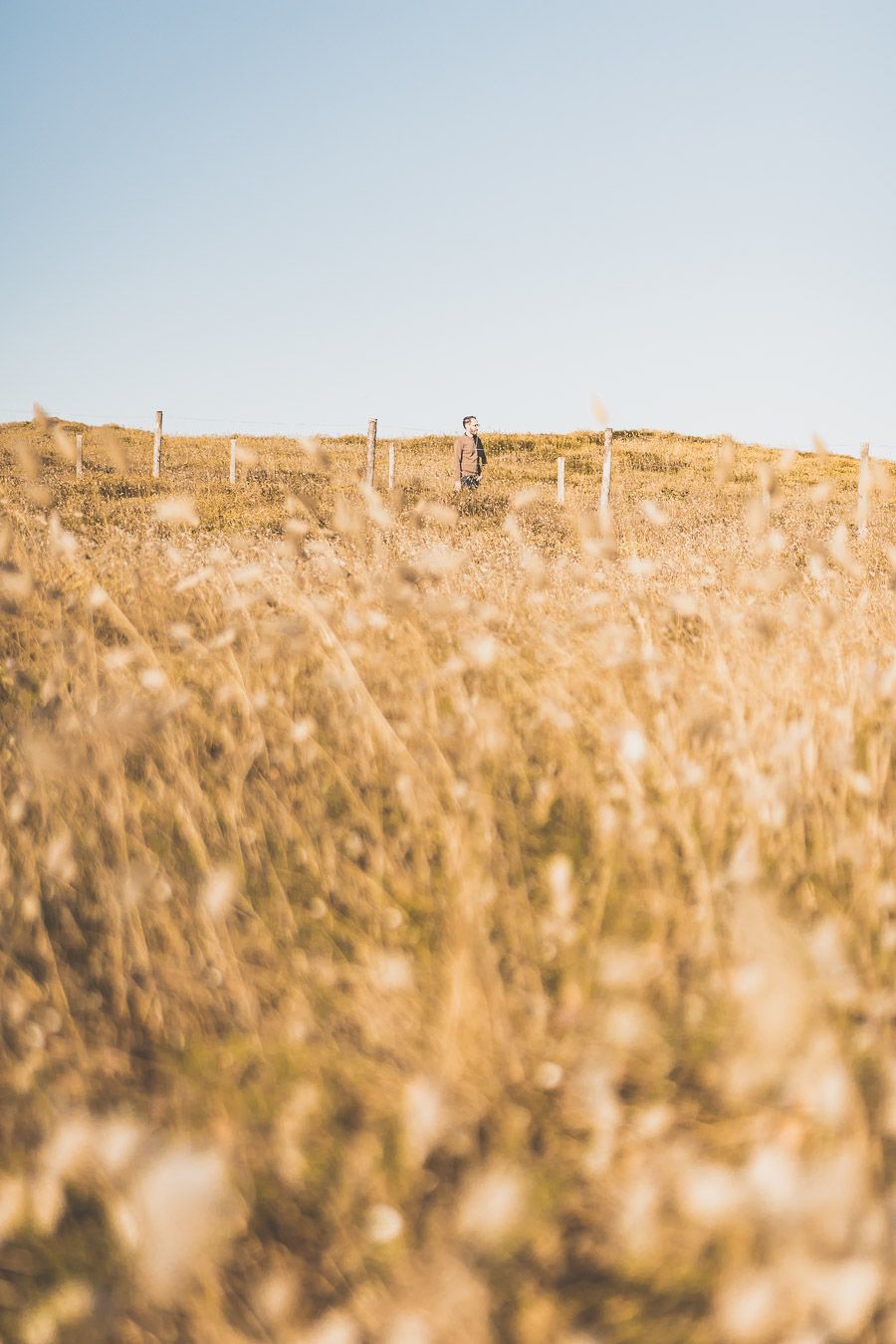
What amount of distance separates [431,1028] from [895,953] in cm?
94

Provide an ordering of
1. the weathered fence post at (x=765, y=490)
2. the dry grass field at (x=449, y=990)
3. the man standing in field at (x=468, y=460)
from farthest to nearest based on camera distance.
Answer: the man standing in field at (x=468, y=460) < the weathered fence post at (x=765, y=490) < the dry grass field at (x=449, y=990)

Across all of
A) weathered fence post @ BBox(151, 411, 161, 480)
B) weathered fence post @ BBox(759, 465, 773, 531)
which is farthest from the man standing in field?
weathered fence post @ BBox(759, 465, 773, 531)

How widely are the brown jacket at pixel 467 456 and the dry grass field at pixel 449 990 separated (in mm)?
14039

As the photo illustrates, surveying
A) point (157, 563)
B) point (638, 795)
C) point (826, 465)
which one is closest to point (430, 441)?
point (826, 465)

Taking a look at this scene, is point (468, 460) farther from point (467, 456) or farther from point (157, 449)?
point (157, 449)

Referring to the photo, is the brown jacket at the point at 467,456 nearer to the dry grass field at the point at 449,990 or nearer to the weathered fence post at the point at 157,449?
the weathered fence post at the point at 157,449

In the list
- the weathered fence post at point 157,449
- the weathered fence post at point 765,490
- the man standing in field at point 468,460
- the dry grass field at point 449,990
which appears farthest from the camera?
the weathered fence post at point 157,449

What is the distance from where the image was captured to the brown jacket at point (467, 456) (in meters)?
16.8

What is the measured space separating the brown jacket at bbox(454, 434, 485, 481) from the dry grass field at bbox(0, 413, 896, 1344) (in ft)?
46.1

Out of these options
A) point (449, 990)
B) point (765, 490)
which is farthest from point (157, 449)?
point (449, 990)

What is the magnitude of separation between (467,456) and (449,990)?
16.1m

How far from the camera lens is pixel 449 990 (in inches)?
61.1

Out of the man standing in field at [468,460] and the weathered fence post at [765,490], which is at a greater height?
the man standing in field at [468,460]

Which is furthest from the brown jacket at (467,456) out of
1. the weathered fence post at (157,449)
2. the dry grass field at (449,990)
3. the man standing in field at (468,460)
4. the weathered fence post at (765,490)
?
the dry grass field at (449,990)
